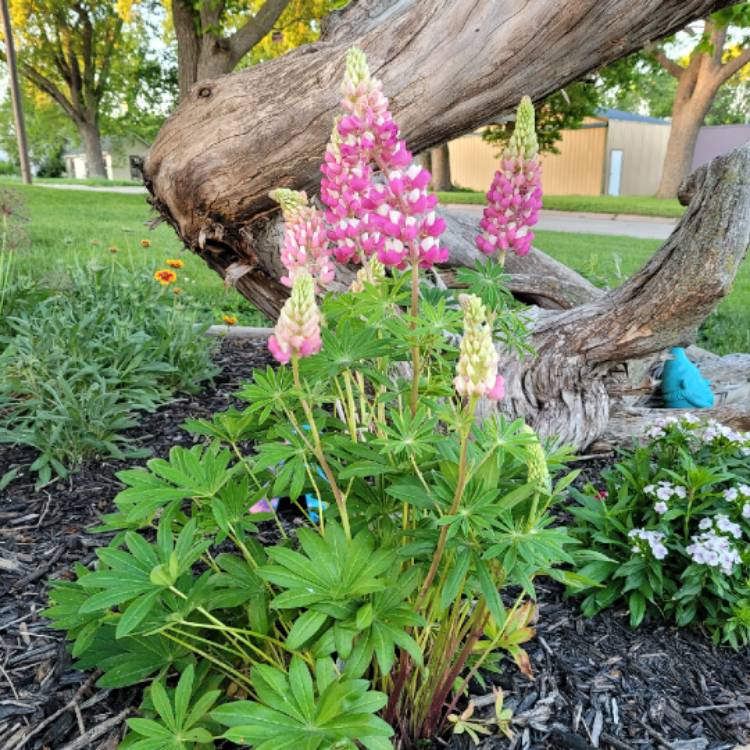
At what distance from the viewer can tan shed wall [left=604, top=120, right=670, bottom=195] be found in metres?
31.5

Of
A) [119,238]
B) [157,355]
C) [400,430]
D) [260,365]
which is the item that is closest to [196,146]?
[157,355]

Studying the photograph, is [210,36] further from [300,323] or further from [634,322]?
[300,323]

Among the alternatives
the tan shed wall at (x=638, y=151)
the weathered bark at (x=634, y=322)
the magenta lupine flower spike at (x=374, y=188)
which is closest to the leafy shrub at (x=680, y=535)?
the weathered bark at (x=634, y=322)

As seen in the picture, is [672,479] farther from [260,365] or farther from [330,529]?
[260,365]

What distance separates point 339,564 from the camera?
4.29 feet

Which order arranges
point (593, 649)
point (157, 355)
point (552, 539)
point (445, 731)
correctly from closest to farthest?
point (552, 539) < point (445, 731) < point (593, 649) < point (157, 355)

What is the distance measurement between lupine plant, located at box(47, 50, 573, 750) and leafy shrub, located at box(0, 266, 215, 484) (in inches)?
50.6

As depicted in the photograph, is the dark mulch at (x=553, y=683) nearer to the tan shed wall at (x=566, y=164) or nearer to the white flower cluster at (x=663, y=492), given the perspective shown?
the white flower cluster at (x=663, y=492)

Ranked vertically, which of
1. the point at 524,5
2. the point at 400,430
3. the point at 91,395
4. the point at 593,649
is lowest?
the point at 593,649

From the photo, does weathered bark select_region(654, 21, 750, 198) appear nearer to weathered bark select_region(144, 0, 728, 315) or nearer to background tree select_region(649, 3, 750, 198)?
background tree select_region(649, 3, 750, 198)

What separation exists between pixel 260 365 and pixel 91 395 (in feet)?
4.50

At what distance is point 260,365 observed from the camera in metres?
4.16

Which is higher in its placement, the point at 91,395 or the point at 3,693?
the point at 91,395

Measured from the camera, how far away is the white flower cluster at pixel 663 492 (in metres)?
2.21
